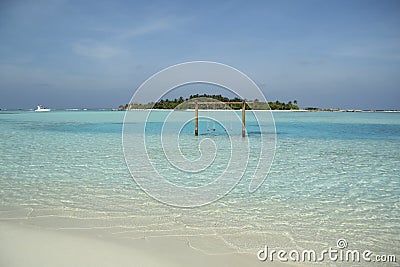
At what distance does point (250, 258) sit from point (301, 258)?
0.53 metres

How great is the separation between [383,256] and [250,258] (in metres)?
1.41

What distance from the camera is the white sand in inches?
126

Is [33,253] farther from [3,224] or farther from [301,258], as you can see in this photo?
[301,258]

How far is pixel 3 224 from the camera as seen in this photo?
427 cm

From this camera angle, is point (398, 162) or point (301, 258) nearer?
point (301, 258)

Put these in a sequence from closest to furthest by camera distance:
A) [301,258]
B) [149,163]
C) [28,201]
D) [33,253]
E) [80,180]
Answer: [33,253] < [301,258] < [28,201] < [80,180] < [149,163]

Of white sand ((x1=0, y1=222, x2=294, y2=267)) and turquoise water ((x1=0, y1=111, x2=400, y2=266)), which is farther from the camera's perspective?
turquoise water ((x1=0, y1=111, x2=400, y2=266))

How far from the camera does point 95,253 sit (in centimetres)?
339

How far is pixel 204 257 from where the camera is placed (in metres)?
3.45

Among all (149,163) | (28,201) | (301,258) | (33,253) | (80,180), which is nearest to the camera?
(33,253)

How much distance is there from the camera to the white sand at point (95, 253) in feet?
10.5

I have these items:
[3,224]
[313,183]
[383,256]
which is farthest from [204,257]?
[313,183]

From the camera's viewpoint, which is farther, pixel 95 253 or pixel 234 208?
pixel 234 208

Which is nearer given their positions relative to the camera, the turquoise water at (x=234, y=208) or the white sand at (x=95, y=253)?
the white sand at (x=95, y=253)
